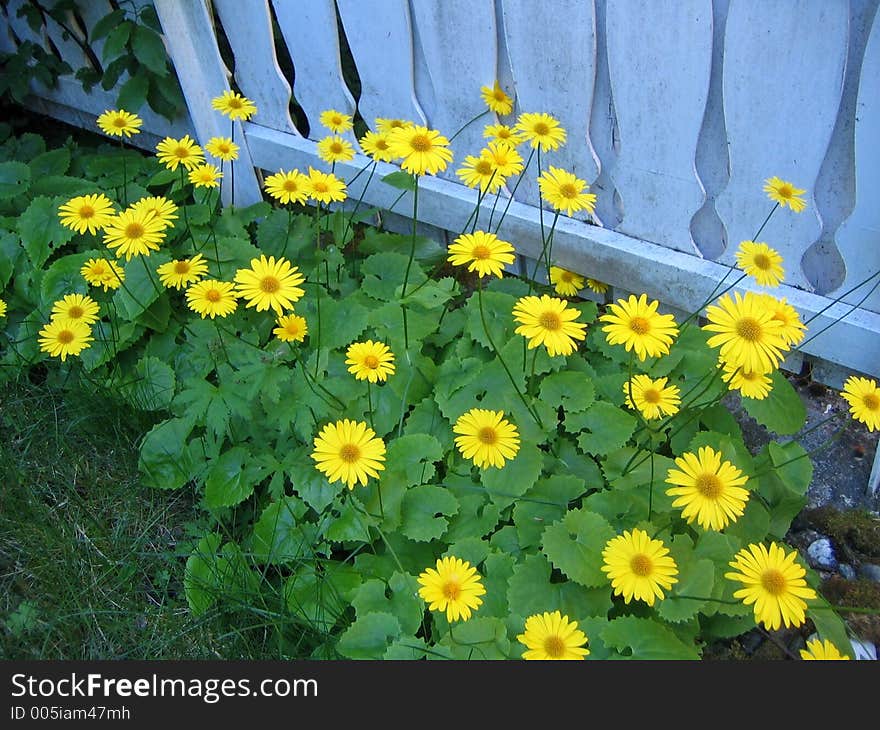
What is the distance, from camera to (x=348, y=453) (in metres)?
1.76

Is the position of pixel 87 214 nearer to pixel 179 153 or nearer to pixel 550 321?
pixel 179 153

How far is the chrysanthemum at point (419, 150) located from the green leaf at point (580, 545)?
85cm

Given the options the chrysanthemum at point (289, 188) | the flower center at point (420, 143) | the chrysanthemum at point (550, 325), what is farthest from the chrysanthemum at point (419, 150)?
the chrysanthemum at point (550, 325)

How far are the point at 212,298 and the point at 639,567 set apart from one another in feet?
3.82

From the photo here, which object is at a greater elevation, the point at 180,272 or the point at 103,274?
the point at 103,274

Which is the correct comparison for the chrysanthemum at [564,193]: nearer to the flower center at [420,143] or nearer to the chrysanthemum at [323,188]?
the flower center at [420,143]

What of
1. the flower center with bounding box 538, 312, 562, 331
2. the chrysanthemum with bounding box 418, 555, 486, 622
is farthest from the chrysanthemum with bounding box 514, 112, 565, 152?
the chrysanthemum with bounding box 418, 555, 486, 622

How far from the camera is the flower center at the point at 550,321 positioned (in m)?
1.72

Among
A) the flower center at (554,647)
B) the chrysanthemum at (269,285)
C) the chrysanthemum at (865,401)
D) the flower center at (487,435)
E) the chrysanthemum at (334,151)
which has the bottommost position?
the flower center at (554,647)

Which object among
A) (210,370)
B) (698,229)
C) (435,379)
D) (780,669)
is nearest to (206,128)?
(210,370)

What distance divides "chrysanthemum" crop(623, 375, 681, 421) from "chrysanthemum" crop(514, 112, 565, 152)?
0.64 meters

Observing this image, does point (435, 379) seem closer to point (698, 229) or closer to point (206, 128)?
point (698, 229)

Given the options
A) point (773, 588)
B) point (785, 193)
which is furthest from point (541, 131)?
point (773, 588)

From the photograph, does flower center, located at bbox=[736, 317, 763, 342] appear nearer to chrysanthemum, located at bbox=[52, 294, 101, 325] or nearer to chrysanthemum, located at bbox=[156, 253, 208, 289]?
chrysanthemum, located at bbox=[156, 253, 208, 289]
